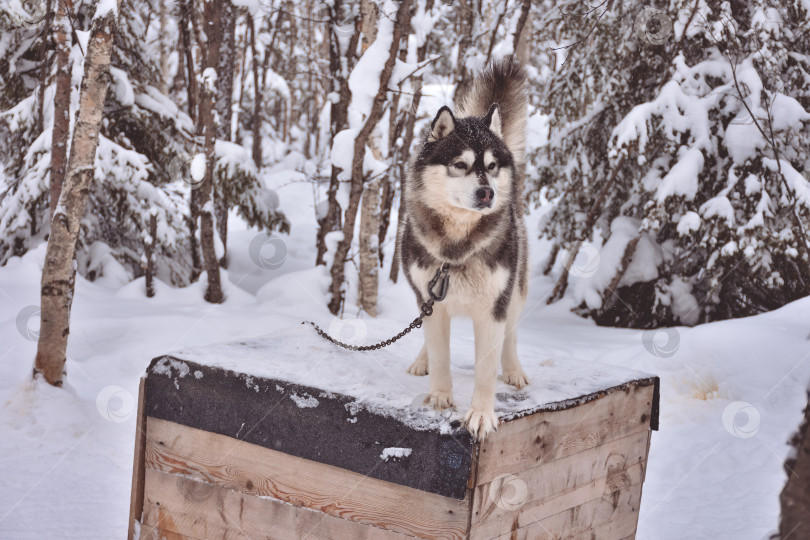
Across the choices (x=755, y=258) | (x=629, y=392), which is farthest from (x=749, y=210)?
(x=629, y=392)

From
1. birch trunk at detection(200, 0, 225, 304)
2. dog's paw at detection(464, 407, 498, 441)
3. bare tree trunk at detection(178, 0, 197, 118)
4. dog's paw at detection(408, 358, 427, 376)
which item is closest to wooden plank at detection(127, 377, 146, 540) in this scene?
dog's paw at detection(408, 358, 427, 376)

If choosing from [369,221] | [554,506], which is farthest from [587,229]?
[554,506]

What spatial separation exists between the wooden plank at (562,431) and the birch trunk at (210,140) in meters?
5.23

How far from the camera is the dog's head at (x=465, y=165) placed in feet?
7.99

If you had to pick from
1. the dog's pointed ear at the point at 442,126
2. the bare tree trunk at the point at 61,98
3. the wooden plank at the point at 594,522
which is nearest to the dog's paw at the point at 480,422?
the wooden plank at the point at 594,522

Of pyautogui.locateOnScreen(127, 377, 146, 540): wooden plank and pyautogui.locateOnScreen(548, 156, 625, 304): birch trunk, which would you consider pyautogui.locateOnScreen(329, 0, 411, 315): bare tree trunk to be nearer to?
pyautogui.locateOnScreen(548, 156, 625, 304): birch trunk

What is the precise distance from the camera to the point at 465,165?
2.50m

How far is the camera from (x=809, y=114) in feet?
23.1

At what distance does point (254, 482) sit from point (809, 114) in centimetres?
709

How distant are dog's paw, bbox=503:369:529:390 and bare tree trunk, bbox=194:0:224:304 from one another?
493 cm

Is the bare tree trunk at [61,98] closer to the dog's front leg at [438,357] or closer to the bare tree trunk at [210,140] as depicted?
the bare tree trunk at [210,140]

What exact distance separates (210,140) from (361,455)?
5340 mm

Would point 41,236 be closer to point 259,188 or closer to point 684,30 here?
point 259,188

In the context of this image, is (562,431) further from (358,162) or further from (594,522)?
(358,162)
